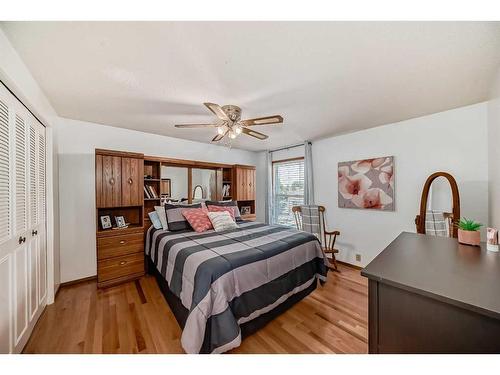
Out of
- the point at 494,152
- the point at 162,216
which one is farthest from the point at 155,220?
the point at 494,152

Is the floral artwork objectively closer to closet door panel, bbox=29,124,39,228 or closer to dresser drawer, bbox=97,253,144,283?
dresser drawer, bbox=97,253,144,283

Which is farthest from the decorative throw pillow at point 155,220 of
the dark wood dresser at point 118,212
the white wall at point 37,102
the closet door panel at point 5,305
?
the closet door panel at point 5,305

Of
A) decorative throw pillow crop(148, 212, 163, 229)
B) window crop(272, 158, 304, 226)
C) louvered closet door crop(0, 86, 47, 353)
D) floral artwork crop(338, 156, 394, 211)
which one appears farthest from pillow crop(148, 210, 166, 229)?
floral artwork crop(338, 156, 394, 211)

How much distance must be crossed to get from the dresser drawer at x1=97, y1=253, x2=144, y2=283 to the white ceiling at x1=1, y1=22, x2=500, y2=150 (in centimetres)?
195

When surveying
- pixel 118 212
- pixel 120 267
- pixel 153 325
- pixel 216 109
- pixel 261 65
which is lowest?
pixel 153 325

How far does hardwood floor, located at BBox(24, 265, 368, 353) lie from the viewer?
159 cm

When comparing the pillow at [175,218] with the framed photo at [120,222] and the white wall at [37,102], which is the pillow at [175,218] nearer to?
the framed photo at [120,222]

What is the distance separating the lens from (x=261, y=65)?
5.00 feet

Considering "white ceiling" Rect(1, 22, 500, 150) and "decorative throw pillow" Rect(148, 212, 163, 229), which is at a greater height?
"white ceiling" Rect(1, 22, 500, 150)

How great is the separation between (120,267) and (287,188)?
3377 mm

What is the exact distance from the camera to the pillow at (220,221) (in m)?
2.83

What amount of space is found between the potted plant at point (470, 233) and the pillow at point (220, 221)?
7.62 feet

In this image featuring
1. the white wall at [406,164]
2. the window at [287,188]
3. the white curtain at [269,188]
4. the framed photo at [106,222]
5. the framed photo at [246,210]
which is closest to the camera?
the white wall at [406,164]

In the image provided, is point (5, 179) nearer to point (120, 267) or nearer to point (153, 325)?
point (153, 325)
